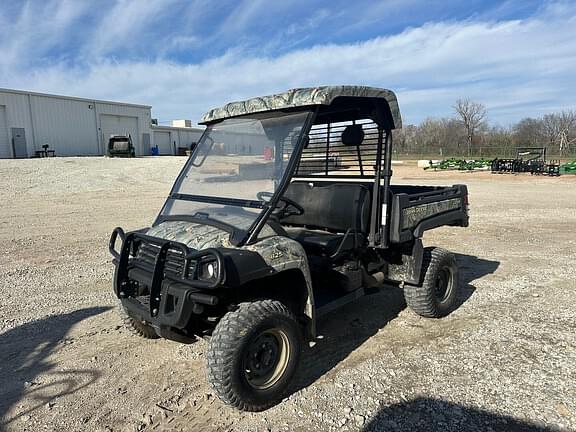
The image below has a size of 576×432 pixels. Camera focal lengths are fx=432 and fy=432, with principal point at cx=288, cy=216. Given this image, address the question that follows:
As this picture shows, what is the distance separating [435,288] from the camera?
436cm

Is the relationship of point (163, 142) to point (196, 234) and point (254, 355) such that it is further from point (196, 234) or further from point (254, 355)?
point (254, 355)

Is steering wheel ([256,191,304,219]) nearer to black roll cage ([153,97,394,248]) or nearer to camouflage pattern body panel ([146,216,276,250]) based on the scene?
black roll cage ([153,97,394,248])

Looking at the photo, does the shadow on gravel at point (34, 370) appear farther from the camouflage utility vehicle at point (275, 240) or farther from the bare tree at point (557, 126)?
the bare tree at point (557, 126)

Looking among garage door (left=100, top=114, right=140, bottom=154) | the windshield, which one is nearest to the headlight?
the windshield

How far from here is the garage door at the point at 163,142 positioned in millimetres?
40791

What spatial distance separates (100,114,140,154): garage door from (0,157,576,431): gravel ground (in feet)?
100

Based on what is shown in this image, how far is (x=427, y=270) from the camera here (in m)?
4.30

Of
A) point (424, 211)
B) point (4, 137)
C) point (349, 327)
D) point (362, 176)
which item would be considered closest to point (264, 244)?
point (349, 327)

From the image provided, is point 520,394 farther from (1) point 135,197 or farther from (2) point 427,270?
(1) point 135,197

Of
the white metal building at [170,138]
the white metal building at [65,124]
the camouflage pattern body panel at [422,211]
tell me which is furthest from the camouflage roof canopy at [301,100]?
the white metal building at [170,138]

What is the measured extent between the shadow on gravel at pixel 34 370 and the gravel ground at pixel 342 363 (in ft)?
0.04

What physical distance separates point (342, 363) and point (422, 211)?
65.3 inches

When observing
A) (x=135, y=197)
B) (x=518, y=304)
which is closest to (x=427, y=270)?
(x=518, y=304)

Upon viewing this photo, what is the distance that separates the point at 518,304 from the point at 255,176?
3.35 meters
